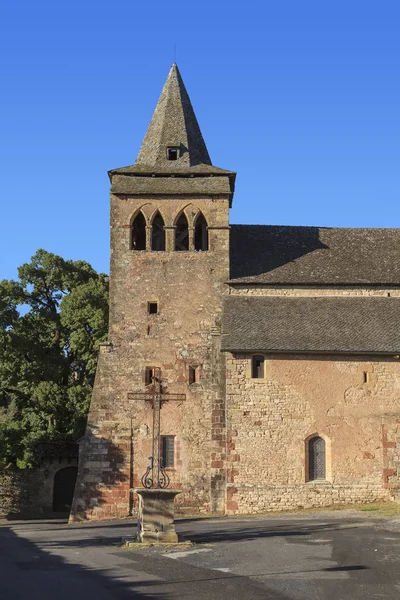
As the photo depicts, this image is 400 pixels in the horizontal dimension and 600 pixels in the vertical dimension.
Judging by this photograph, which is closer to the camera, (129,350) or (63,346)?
(129,350)

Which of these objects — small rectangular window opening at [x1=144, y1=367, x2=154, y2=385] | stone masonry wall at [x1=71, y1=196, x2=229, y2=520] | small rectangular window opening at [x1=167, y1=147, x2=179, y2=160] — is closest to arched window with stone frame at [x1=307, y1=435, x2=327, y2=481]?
stone masonry wall at [x1=71, y1=196, x2=229, y2=520]

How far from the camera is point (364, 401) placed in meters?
27.9

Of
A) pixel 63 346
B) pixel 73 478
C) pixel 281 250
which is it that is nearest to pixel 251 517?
pixel 281 250

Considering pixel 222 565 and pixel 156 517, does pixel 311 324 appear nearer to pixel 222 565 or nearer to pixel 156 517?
pixel 156 517

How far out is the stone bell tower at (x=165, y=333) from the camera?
92.5 feet

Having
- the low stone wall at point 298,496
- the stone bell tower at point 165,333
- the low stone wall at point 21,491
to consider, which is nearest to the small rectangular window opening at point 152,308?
the stone bell tower at point 165,333

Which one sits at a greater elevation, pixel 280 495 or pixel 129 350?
pixel 129 350

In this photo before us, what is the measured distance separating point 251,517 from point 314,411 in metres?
4.17

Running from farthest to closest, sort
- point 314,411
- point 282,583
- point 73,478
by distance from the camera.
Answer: point 73,478 < point 314,411 < point 282,583

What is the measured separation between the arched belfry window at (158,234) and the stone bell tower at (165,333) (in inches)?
2.0

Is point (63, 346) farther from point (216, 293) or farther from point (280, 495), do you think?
point (280, 495)

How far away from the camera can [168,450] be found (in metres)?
28.6

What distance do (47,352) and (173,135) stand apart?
41.3ft

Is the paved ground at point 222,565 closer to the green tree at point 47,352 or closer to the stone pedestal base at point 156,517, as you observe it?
the stone pedestal base at point 156,517
